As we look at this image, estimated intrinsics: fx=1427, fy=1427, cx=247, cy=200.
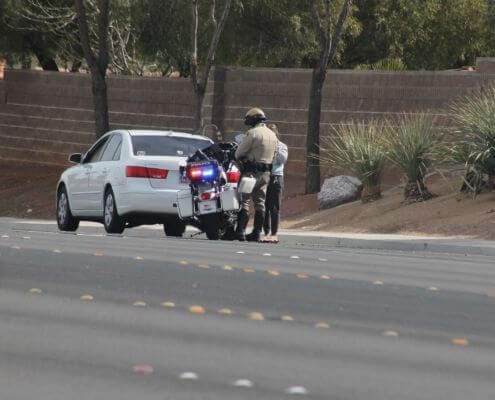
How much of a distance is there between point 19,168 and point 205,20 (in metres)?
6.68

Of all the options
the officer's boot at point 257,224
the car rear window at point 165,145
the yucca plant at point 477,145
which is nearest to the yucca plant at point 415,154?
the yucca plant at point 477,145

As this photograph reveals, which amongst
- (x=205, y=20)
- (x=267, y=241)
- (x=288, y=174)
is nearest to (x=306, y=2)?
(x=205, y=20)

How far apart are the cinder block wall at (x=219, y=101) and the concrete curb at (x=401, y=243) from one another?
251 inches

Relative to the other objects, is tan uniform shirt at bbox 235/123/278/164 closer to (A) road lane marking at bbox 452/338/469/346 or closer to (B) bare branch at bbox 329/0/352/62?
(B) bare branch at bbox 329/0/352/62

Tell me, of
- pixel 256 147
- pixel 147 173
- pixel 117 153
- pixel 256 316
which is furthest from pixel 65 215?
pixel 256 316

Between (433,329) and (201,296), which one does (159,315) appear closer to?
(201,296)

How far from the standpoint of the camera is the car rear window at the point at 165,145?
66.1 feet

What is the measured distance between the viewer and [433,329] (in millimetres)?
9602

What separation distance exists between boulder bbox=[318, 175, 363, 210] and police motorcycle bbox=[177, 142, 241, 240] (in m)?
6.77

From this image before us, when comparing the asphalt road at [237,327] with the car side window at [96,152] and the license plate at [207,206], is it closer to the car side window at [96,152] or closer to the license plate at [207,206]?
the license plate at [207,206]

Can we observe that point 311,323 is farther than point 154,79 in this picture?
No

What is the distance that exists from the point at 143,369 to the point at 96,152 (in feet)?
46.9

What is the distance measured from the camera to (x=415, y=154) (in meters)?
23.8

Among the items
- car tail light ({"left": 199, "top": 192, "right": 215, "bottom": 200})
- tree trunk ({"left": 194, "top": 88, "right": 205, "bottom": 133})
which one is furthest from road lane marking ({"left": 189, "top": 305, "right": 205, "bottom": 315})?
tree trunk ({"left": 194, "top": 88, "right": 205, "bottom": 133})
